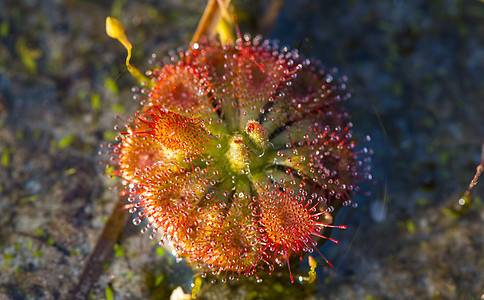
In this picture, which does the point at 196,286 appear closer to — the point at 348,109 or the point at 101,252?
the point at 101,252

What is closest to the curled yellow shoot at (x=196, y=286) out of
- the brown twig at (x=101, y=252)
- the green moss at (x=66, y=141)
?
the brown twig at (x=101, y=252)

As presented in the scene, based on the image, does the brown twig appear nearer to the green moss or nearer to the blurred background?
the blurred background

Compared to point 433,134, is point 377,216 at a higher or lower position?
lower

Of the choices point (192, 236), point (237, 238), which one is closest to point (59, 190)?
point (192, 236)

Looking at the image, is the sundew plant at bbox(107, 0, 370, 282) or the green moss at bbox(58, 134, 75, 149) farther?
the green moss at bbox(58, 134, 75, 149)

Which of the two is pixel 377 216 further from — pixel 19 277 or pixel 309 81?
pixel 19 277

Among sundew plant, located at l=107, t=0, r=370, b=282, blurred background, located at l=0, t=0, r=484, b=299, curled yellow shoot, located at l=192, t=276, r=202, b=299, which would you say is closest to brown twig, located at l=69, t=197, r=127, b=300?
blurred background, located at l=0, t=0, r=484, b=299

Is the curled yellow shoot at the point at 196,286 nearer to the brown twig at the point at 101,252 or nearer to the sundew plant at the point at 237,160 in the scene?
the sundew plant at the point at 237,160

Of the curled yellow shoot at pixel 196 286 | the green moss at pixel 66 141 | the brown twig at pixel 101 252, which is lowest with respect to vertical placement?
the curled yellow shoot at pixel 196 286
